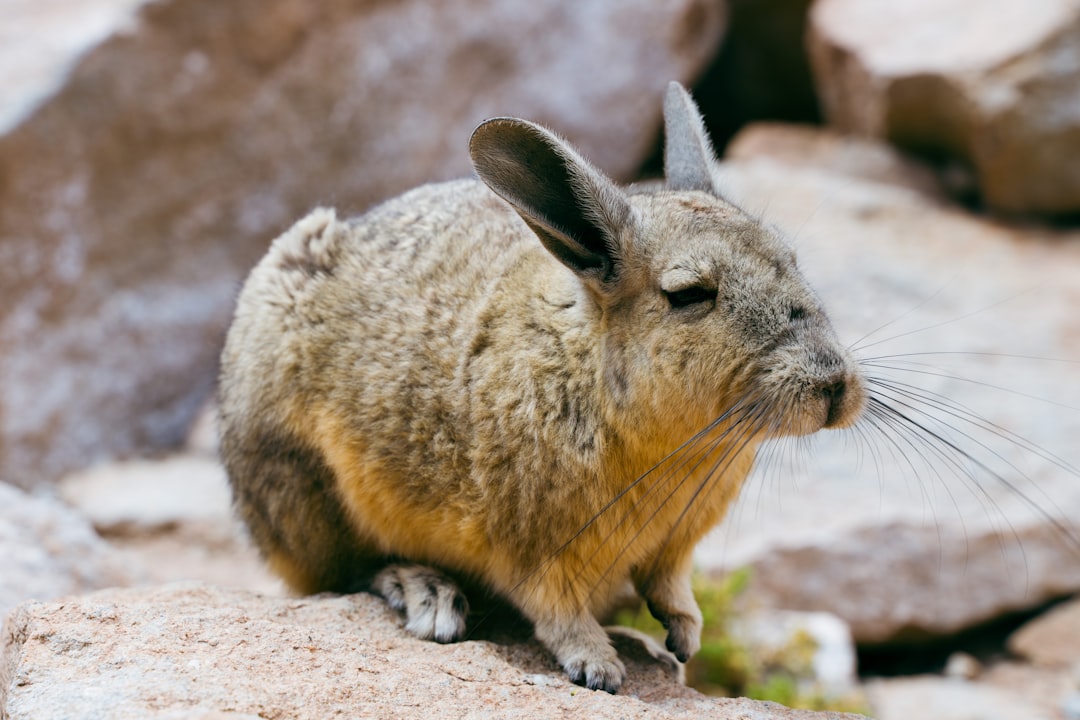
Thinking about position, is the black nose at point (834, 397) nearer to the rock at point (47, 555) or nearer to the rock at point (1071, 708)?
the rock at point (47, 555)

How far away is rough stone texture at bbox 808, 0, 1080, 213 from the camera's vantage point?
8.44 m

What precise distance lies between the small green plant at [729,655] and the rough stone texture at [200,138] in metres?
3.93

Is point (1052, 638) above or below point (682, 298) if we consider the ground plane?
below

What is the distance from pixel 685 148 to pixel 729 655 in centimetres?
327

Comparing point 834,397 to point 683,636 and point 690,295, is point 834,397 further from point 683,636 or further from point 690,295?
point 683,636

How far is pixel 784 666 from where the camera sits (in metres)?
6.64

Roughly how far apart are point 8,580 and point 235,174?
4.65 m

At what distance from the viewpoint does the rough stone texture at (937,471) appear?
23.4 feet

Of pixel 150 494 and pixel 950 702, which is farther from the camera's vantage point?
pixel 150 494

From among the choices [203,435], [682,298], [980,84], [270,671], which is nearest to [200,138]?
[203,435]

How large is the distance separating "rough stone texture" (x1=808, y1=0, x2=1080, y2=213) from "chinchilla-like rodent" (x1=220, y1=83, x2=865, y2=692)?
4.89 metres

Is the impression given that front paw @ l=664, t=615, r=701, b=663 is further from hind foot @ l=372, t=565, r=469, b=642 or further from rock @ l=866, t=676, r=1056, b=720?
rock @ l=866, t=676, r=1056, b=720

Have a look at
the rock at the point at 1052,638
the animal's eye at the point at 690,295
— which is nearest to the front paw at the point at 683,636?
the animal's eye at the point at 690,295

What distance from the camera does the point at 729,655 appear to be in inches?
258
